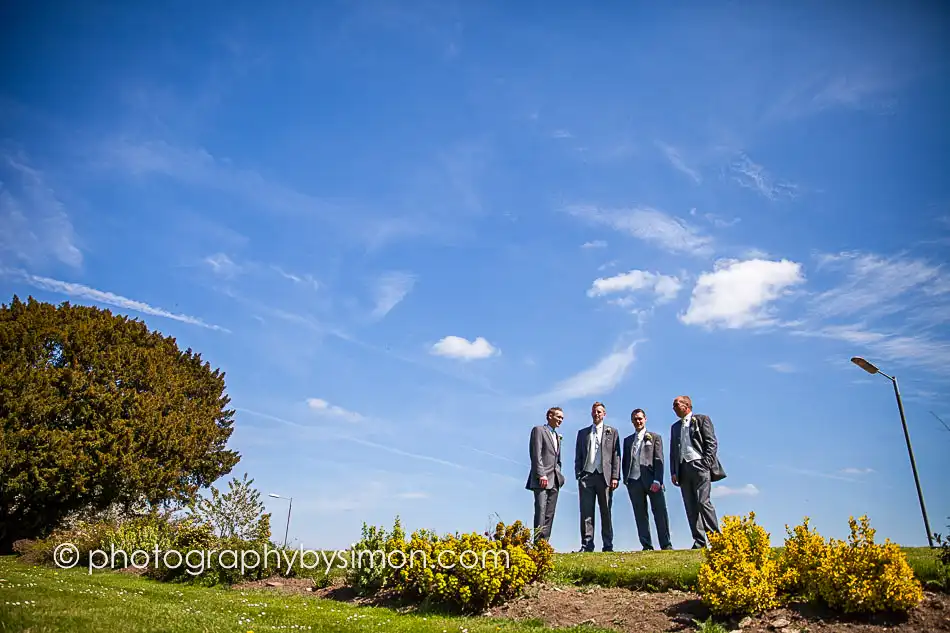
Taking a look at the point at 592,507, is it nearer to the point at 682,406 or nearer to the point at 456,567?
the point at 682,406

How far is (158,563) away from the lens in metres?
13.5

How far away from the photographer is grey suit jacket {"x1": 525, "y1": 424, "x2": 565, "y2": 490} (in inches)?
482

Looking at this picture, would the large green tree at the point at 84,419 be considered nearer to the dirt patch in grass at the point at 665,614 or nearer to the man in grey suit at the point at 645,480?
the man in grey suit at the point at 645,480

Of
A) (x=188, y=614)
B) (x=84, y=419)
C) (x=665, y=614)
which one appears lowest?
(x=188, y=614)

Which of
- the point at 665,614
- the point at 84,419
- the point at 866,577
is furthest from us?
the point at 84,419

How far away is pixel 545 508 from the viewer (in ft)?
39.7

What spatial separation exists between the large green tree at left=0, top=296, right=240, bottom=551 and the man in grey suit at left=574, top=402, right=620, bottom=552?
17008 millimetres

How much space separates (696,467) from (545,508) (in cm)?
289

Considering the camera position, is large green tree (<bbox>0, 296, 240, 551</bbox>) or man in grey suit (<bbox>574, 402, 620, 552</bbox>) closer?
man in grey suit (<bbox>574, 402, 620, 552</bbox>)

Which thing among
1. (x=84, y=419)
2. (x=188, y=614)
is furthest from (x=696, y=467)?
(x=84, y=419)

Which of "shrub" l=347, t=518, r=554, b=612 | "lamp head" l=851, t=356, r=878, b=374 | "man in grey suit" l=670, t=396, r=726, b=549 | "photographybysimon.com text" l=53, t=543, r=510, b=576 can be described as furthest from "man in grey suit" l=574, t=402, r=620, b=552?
"lamp head" l=851, t=356, r=878, b=374

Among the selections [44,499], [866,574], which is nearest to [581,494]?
[866,574]

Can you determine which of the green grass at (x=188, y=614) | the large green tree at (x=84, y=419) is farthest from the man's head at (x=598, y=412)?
the large green tree at (x=84, y=419)

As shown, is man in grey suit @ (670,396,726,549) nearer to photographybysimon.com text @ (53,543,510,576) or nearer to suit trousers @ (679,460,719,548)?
suit trousers @ (679,460,719,548)
